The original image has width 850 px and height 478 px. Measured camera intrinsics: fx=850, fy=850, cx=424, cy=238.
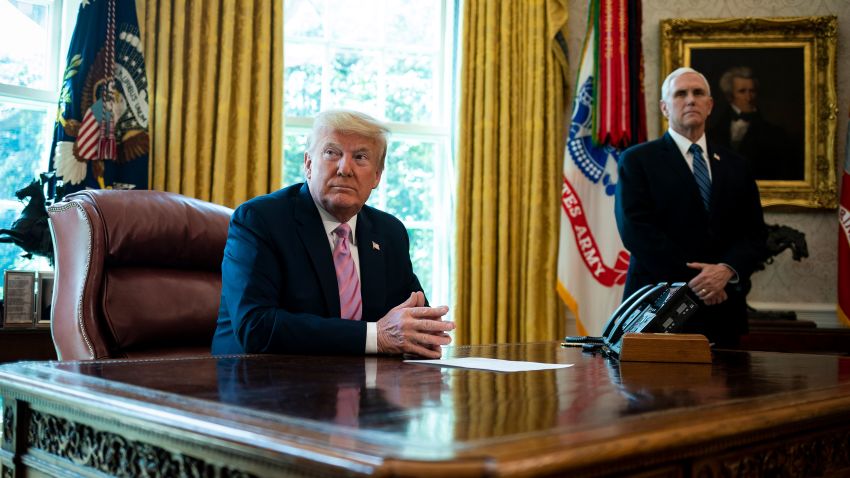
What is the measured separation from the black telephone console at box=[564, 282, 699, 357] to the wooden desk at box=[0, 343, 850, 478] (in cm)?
44

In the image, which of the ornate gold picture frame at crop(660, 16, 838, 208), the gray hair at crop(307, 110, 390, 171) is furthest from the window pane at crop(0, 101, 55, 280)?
the ornate gold picture frame at crop(660, 16, 838, 208)

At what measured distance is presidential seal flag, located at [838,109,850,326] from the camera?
5.06m

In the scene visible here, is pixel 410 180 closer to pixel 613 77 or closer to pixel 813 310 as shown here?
pixel 613 77

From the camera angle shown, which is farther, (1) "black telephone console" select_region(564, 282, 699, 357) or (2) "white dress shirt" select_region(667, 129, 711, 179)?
(2) "white dress shirt" select_region(667, 129, 711, 179)

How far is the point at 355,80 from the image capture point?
546 cm

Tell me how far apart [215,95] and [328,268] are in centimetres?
270

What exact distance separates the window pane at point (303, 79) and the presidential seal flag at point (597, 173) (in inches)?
63.5

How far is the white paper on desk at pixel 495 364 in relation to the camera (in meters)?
1.77

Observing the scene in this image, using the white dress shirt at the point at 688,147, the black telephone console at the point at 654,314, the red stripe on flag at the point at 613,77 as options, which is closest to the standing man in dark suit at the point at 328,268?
the black telephone console at the point at 654,314

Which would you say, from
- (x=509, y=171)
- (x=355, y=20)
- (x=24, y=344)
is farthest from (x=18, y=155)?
(x=509, y=171)

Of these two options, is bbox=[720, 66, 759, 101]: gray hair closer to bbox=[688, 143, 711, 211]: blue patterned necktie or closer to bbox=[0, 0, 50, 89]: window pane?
bbox=[688, 143, 711, 211]: blue patterned necktie

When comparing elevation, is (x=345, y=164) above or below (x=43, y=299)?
above

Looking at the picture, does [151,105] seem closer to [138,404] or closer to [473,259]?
[473,259]

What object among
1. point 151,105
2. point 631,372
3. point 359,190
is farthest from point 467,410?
point 151,105
